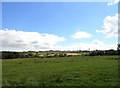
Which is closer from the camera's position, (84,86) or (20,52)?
(84,86)

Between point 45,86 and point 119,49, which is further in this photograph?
point 119,49

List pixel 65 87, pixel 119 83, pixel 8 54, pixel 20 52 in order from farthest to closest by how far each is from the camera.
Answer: pixel 20 52 → pixel 8 54 → pixel 119 83 → pixel 65 87

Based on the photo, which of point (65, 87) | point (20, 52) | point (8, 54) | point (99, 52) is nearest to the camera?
point (65, 87)

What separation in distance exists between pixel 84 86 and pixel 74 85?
138 centimetres

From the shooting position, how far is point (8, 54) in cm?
11312

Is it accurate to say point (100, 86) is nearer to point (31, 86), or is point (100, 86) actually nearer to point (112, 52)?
point (31, 86)

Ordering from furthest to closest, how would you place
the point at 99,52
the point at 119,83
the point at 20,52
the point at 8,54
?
the point at 99,52 < the point at 20,52 < the point at 8,54 < the point at 119,83

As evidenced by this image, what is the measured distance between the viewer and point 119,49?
116500 mm

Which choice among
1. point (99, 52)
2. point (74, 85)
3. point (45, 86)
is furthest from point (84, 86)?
point (99, 52)

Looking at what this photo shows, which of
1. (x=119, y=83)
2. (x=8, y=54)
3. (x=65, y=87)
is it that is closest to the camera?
(x=65, y=87)

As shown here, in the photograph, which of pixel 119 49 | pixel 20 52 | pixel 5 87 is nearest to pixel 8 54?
pixel 20 52

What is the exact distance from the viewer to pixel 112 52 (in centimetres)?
13500

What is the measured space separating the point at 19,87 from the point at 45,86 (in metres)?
2.49

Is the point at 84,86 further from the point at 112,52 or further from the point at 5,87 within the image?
the point at 112,52
